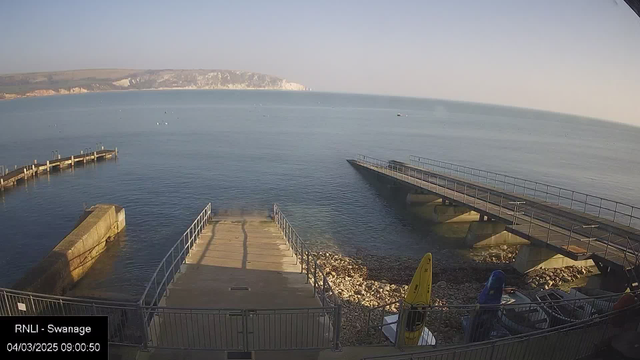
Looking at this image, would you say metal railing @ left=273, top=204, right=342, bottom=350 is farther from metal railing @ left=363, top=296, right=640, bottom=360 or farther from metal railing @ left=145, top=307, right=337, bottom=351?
metal railing @ left=363, top=296, right=640, bottom=360

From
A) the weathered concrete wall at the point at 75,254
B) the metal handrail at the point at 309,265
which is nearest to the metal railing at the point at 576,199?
the metal handrail at the point at 309,265

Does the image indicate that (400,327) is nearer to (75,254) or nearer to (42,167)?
(75,254)

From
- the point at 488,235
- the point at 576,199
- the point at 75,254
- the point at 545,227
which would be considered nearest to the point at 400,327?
the point at 545,227

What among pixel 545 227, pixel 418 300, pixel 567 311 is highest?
pixel 418 300

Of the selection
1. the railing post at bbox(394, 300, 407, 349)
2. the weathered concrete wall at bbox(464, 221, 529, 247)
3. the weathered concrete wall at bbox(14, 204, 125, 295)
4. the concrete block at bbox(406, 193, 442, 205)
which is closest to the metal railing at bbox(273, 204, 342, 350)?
the railing post at bbox(394, 300, 407, 349)

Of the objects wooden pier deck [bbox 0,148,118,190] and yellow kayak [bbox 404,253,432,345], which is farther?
wooden pier deck [bbox 0,148,118,190]

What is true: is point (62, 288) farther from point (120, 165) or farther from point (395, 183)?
point (120, 165)
